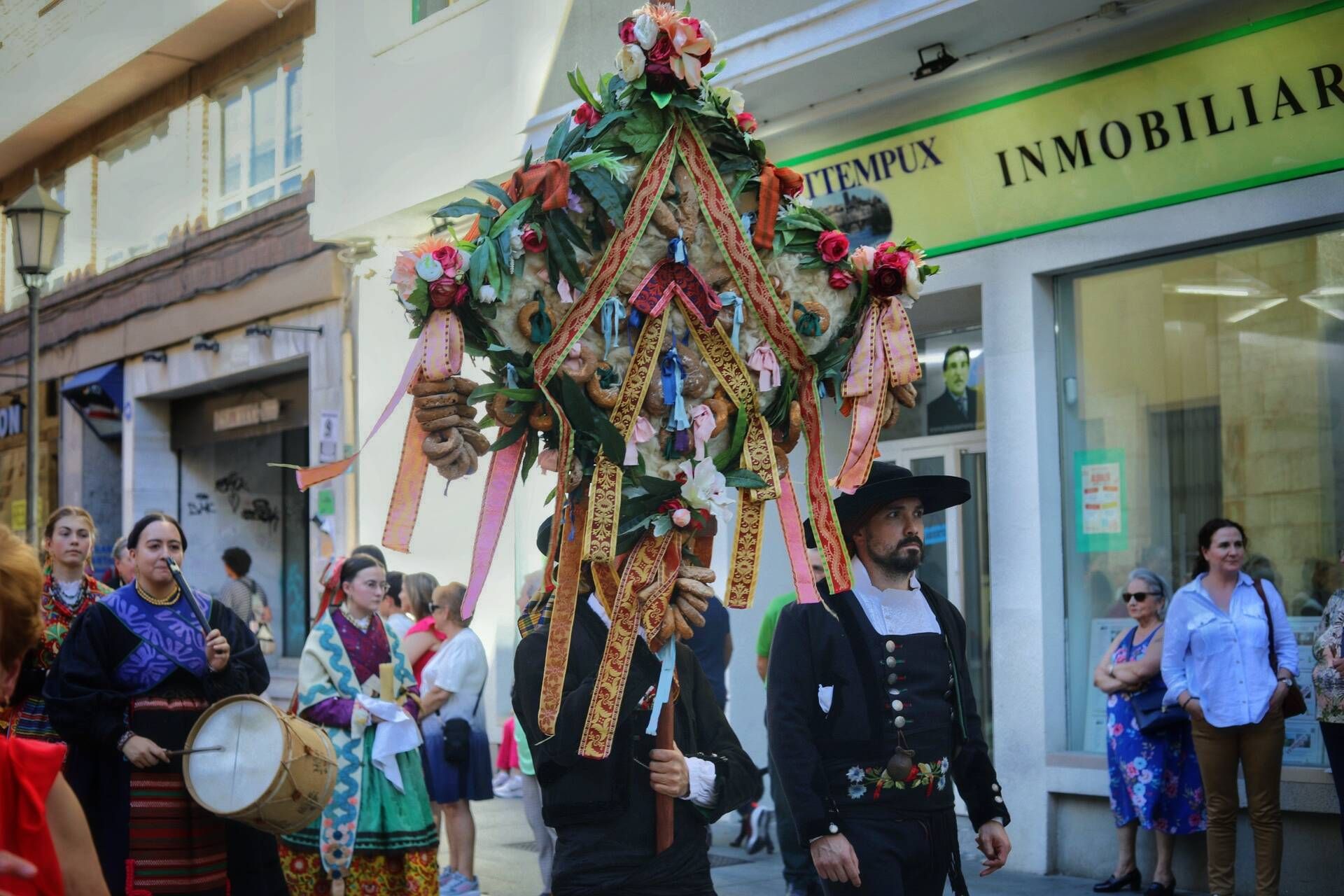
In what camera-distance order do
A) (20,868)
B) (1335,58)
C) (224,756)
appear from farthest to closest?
(1335,58) < (224,756) < (20,868)

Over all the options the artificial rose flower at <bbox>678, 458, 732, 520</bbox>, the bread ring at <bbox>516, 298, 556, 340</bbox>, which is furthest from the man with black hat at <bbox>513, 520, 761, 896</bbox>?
the bread ring at <bbox>516, 298, 556, 340</bbox>

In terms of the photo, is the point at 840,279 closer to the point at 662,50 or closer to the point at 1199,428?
the point at 662,50

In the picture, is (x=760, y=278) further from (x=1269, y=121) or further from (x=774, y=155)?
(x=774, y=155)

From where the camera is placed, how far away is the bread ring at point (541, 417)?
4.15 metres

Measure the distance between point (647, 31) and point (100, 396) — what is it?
18728mm

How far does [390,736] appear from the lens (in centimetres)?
739

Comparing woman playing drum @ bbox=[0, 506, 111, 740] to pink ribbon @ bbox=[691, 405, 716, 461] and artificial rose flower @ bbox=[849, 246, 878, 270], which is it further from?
artificial rose flower @ bbox=[849, 246, 878, 270]

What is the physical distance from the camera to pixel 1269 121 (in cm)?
802

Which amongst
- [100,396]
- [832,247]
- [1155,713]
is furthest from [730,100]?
[100,396]

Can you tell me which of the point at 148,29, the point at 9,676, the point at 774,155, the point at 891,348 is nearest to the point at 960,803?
the point at 774,155

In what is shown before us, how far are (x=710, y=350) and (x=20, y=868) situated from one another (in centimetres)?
238

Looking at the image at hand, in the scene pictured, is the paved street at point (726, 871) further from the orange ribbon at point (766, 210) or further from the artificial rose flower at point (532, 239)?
the artificial rose flower at point (532, 239)

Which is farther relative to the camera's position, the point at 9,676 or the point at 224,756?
the point at 224,756

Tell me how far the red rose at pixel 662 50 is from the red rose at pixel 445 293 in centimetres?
83
